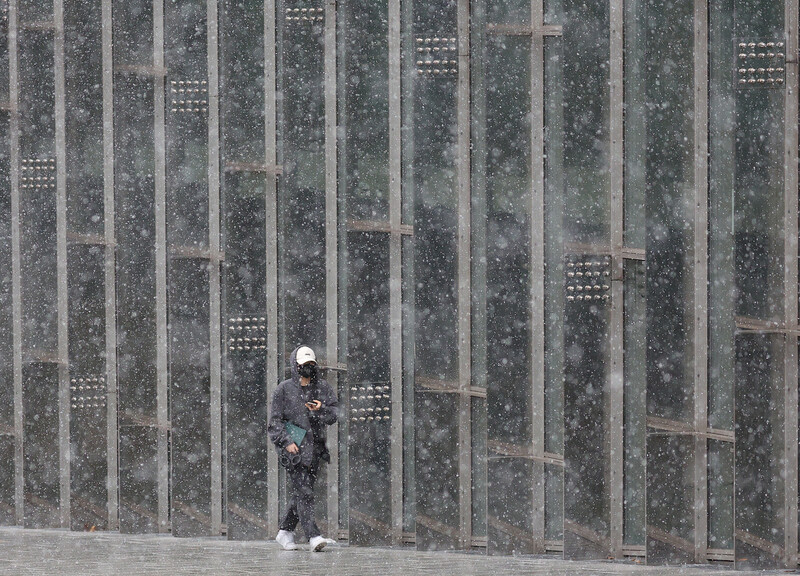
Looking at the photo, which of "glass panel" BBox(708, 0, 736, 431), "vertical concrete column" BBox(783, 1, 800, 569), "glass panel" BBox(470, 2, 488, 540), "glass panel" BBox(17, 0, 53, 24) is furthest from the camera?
"glass panel" BBox(17, 0, 53, 24)

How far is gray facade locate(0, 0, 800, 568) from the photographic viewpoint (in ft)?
36.3

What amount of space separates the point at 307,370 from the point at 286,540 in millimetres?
1520

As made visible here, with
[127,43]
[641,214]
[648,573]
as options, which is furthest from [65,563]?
[127,43]

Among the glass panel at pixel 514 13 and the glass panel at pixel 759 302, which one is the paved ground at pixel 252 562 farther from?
the glass panel at pixel 514 13

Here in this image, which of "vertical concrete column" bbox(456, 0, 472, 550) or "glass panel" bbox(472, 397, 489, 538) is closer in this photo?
"vertical concrete column" bbox(456, 0, 472, 550)

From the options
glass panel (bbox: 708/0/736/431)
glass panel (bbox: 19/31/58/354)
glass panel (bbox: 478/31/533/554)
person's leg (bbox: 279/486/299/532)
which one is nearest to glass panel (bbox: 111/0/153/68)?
glass panel (bbox: 19/31/58/354)

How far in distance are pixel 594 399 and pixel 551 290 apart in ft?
3.43

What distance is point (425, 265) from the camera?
41.0 feet

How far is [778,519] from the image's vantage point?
10.6 m

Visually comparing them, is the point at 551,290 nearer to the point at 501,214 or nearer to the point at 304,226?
the point at 501,214

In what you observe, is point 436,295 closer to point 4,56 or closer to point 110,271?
point 110,271

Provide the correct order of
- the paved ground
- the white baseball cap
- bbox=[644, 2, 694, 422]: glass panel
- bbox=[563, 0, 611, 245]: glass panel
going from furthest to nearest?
the white baseball cap → bbox=[563, 0, 611, 245]: glass panel → bbox=[644, 2, 694, 422]: glass panel → the paved ground

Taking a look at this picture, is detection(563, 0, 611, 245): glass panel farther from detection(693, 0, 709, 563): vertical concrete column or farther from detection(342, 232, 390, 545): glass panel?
detection(342, 232, 390, 545): glass panel

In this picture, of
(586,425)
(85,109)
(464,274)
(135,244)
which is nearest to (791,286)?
(586,425)
